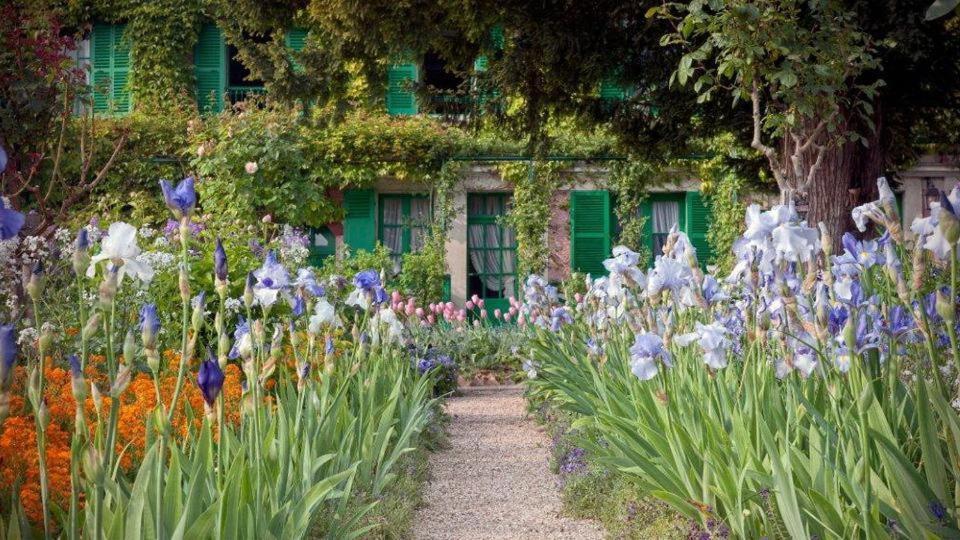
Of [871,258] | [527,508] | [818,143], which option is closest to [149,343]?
[871,258]

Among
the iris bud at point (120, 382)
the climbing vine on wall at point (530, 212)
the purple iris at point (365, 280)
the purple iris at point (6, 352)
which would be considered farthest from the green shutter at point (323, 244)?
the purple iris at point (6, 352)

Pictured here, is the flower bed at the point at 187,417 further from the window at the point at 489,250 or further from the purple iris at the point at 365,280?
the window at the point at 489,250

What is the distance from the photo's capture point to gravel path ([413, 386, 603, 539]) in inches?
147

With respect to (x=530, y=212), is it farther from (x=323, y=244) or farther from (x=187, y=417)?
(x=187, y=417)

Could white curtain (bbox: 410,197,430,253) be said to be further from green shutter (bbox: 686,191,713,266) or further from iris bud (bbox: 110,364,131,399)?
iris bud (bbox: 110,364,131,399)

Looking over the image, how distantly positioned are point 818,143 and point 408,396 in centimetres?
336

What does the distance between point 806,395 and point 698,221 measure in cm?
1063

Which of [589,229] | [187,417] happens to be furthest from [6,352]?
[589,229]

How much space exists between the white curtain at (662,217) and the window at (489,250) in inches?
77.3

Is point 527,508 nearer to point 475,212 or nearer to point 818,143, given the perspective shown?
point 818,143

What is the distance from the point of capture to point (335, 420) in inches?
135

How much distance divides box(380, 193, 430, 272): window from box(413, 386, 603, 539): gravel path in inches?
259

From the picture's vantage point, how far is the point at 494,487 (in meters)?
4.53

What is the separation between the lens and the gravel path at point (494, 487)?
374cm
